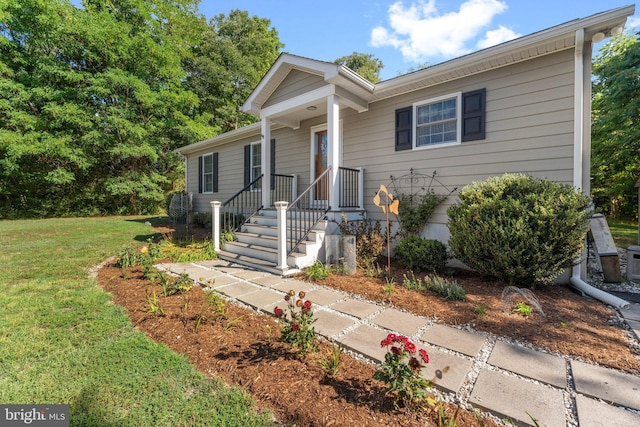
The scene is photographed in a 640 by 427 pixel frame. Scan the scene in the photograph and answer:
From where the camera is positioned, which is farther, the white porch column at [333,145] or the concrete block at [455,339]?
the white porch column at [333,145]

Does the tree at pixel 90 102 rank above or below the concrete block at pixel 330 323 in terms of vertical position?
above

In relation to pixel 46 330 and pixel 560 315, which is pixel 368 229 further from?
pixel 46 330

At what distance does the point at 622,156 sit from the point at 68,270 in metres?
15.3

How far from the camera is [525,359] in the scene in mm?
2223

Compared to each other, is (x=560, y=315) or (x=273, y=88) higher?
(x=273, y=88)

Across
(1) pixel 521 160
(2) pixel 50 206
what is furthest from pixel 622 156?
(2) pixel 50 206

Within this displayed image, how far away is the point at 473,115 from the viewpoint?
16.1 feet

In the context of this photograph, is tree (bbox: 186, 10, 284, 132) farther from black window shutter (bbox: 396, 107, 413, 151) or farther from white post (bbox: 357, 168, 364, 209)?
black window shutter (bbox: 396, 107, 413, 151)

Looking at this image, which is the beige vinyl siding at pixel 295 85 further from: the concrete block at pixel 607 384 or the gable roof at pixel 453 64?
the concrete block at pixel 607 384

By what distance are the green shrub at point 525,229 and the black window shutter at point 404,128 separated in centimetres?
212

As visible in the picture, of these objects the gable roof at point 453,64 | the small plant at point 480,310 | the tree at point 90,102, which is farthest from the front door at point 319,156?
the tree at point 90,102

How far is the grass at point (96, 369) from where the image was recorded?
1.66 meters

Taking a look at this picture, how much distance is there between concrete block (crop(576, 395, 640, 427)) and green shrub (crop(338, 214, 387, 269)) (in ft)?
10.3

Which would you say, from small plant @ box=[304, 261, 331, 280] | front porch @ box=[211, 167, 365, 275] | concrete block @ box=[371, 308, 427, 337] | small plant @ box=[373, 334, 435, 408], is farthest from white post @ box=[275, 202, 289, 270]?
small plant @ box=[373, 334, 435, 408]
